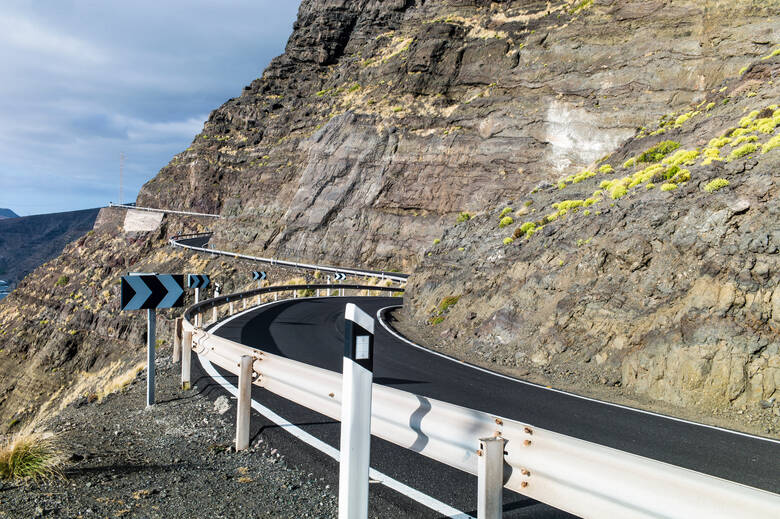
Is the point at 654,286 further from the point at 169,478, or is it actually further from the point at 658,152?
the point at 658,152

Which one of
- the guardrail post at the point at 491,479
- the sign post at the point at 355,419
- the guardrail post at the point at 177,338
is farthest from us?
the guardrail post at the point at 177,338

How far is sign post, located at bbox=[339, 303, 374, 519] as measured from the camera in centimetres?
275

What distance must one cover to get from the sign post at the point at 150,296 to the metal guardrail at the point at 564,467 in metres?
3.73

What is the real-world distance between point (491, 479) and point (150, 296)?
5.87 metres

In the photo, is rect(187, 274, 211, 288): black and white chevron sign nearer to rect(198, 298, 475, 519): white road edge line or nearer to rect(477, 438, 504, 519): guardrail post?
rect(198, 298, 475, 519): white road edge line

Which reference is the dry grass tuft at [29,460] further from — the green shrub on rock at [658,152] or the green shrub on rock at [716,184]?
the green shrub on rock at [658,152]

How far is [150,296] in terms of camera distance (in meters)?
6.86

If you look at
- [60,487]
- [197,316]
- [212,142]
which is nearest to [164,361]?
[197,316]

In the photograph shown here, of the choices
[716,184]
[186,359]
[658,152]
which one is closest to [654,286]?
[716,184]

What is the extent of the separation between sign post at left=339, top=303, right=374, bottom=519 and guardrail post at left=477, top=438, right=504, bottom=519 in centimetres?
66

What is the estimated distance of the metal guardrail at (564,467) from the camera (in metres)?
1.87

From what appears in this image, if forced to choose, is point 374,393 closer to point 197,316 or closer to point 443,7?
point 197,316

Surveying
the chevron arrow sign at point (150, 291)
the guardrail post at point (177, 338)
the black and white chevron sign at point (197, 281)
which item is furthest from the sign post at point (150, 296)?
the black and white chevron sign at point (197, 281)

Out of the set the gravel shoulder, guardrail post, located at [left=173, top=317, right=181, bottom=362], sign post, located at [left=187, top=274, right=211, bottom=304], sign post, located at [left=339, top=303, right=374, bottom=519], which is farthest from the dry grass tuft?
sign post, located at [left=187, top=274, right=211, bottom=304]
